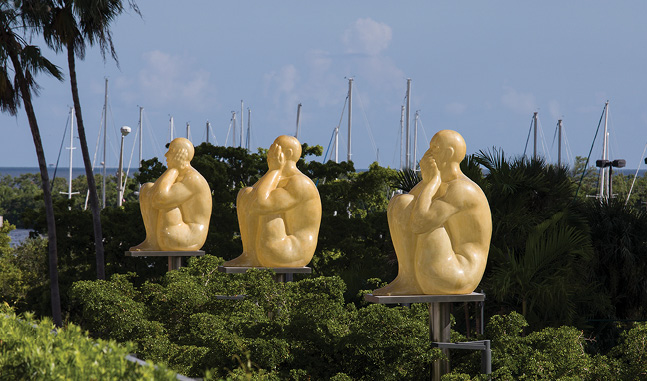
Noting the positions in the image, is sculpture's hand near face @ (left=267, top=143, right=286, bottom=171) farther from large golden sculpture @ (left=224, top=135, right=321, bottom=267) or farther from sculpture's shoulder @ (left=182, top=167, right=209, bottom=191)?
sculpture's shoulder @ (left=182, top=167, right=209, bottom=191)

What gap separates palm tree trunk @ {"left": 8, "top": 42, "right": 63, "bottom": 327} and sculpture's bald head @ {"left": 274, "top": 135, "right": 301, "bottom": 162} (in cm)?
705

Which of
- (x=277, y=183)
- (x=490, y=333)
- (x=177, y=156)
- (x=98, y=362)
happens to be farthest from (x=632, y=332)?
(x=177, y=156)

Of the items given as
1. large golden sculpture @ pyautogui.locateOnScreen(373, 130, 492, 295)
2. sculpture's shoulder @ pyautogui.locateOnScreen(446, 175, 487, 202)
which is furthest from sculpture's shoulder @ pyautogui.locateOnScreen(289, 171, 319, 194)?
sculpture's shoulder @ pyautogui.locateOnScreen(446, 175, 487, 202)

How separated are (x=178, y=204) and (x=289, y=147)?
2.16 metres

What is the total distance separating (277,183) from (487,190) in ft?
8.08

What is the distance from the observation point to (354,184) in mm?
18406

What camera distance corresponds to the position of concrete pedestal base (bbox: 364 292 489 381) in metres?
7.21

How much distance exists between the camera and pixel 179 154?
11.2 m

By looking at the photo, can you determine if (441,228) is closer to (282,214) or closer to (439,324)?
(439,324)

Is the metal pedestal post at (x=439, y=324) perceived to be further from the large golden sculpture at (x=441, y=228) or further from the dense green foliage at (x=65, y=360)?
the dense green foliage at (x=65, y=360)

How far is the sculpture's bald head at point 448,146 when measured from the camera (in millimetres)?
7414

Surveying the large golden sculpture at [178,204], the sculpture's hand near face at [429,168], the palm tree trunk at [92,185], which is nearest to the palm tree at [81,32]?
the palm tree trunk at [92,185]

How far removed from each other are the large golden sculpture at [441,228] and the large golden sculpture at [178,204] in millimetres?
4357

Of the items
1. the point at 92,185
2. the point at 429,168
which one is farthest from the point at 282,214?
the point at 92,185
